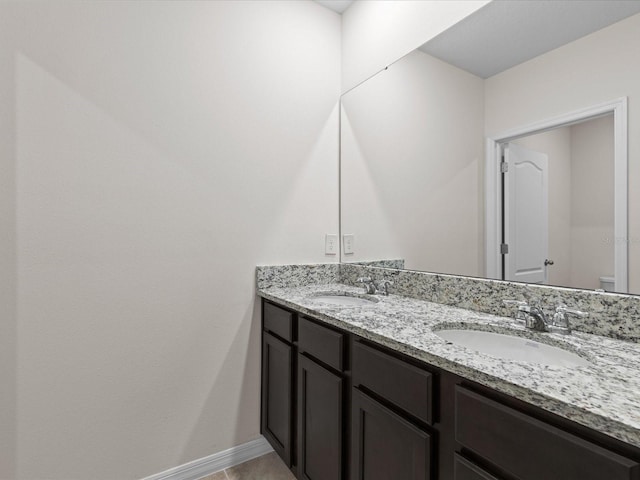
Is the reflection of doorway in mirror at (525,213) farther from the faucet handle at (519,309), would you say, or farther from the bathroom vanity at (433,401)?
the bathroom vanity at (433,401)

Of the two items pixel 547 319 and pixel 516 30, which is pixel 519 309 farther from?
pixel 516 30

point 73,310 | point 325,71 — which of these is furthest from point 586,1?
point 73,310

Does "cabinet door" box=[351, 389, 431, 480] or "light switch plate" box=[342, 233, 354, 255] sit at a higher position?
"light switch plate" box=[342, 233, 354, 255]

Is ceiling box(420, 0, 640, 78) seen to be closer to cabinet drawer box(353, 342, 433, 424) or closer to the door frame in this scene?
the door frame

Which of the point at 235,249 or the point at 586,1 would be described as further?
the point at 235,249

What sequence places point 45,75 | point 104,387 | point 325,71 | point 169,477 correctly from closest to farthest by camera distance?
1. point 45,75
2. point 104,387
3. point 169,477
4. point 325,71

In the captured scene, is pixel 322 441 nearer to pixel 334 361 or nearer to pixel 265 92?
pixel 334 361

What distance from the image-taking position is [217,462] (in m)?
1.75

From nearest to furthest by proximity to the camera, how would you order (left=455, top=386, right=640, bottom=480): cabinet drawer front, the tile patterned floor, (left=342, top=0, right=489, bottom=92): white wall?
(left=455, top=386, right=640, bottom=480): cabinet drawer front, (left=342, top=0, right=489, bottom=92): white wall, the tile patterned floor

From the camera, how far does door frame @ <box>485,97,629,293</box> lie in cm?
101

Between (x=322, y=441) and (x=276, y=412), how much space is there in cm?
45

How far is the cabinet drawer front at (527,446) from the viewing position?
567 mm

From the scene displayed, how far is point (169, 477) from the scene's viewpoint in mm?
1625

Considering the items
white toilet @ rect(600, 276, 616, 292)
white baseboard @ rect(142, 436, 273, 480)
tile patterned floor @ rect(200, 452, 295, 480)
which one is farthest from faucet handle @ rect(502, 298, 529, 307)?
white baseboard @ rect(142, 436, 273, 480)
